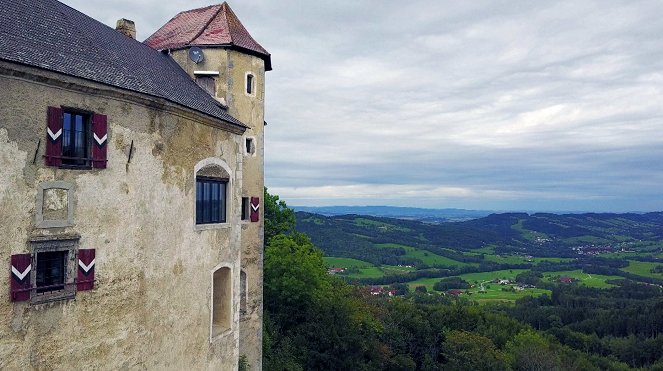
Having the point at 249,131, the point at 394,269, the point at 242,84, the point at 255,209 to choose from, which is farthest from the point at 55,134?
the point at 394,269

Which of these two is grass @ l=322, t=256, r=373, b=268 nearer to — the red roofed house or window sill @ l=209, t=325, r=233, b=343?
the red roofed house

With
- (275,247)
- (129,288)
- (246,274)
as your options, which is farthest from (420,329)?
(129,288)

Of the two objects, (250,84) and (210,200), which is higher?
(250,84)

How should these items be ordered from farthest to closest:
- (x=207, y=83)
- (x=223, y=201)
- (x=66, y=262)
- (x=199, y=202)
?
1. (x=207, y=83)
2. (x=223, y=201)
3. (x=199, y=202)
4. (x=66, y=262)

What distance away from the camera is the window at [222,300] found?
20359mm

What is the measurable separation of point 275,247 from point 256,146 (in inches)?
654

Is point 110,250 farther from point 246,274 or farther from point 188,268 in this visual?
point 246,274

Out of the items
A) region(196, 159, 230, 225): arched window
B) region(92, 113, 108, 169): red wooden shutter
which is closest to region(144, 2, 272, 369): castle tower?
region(196, 159, 230, 225): arched window

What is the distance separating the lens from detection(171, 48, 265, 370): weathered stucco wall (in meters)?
23.8

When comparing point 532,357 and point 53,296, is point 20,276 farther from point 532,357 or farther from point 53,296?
point 532,357

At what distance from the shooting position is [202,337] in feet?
60.2

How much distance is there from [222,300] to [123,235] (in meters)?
7.15

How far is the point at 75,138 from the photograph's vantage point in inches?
519

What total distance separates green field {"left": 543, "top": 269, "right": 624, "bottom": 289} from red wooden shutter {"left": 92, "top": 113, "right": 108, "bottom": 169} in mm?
164746
